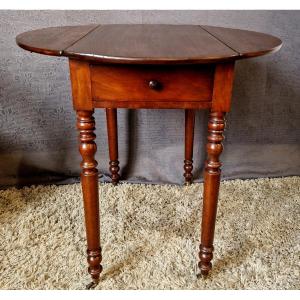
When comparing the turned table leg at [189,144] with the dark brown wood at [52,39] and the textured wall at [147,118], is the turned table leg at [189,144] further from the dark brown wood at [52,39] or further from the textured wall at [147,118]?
the dark brown wood at [52,39]

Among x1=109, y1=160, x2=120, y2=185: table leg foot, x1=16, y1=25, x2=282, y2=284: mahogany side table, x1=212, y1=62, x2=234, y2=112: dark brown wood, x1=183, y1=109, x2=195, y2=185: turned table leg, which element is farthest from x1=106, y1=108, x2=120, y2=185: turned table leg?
x1=212, y1=62, x2=234, y2=112: dark brown wood


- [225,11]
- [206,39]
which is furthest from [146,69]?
[225,11]

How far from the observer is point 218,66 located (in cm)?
66

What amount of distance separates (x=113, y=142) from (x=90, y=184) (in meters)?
0.46

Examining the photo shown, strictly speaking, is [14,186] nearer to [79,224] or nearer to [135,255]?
[79,224]

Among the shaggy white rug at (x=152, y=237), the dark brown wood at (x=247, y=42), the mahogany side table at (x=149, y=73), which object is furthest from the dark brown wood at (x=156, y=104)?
the shaggy white rug at (x=152, y=237)

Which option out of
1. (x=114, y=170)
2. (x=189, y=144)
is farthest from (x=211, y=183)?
(x=114, y=170)

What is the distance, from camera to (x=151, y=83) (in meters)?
0.67

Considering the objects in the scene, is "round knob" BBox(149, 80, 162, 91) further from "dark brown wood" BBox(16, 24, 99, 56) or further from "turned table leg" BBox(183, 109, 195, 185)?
"turned table leg" BBox(183, 109, 195, 185)

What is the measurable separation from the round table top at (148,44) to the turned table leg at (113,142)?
1.01ft

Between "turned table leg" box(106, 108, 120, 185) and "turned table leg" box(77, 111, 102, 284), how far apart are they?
418 mm

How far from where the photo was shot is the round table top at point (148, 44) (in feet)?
2.01

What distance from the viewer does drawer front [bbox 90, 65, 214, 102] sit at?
67 centimetres
